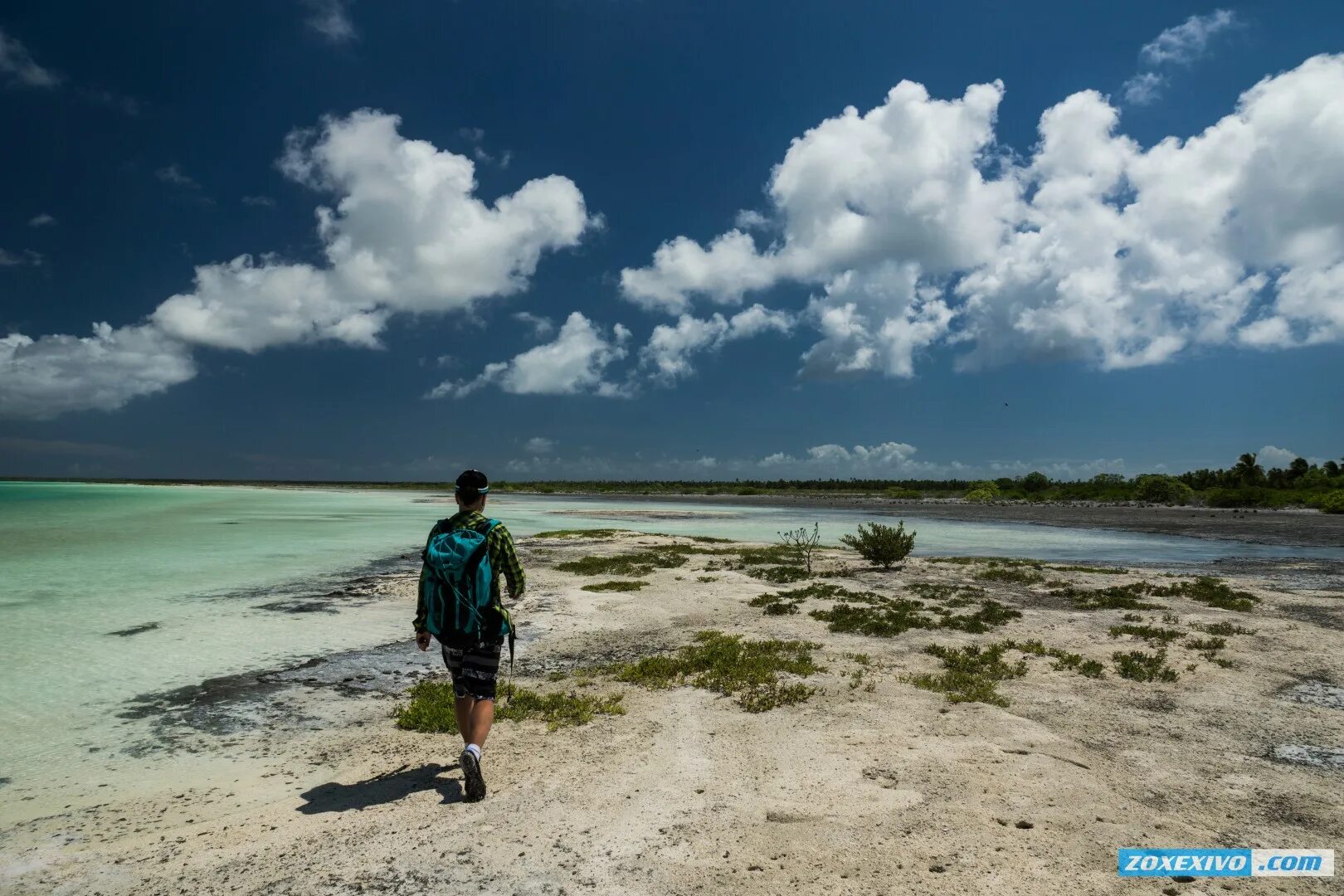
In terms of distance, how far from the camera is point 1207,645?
11555 mm

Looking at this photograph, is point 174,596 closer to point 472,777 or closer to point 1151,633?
point 472,777

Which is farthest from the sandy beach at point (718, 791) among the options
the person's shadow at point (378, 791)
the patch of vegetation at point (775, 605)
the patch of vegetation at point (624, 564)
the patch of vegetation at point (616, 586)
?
the patch of vegetation at point (624, 564)

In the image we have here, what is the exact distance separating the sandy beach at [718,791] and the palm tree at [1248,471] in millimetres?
119600

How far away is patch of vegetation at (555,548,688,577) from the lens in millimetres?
21984

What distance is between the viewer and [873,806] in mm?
5773

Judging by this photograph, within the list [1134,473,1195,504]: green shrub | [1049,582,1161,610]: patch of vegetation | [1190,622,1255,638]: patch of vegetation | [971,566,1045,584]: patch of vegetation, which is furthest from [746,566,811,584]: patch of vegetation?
[1134,473,1195,504]: green shrub

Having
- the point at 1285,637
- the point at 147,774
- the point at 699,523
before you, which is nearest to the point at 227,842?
the point at 147,774

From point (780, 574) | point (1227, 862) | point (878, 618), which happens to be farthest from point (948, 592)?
point (1227, 862)

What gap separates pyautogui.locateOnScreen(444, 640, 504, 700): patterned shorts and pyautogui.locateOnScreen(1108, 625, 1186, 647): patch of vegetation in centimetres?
1179

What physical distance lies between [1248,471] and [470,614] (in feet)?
442

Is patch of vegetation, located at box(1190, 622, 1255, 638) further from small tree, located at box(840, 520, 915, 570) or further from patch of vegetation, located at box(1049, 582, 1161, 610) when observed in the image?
small tree, located at box(840, 520, 915, 570)

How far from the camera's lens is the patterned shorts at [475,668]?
6059 millimetres

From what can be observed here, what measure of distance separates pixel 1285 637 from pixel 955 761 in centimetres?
1051

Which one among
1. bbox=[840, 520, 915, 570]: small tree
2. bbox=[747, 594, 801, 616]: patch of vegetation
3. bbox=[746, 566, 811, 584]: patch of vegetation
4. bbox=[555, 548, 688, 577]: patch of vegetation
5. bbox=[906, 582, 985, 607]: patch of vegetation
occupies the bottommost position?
Result: bbox=[555, 548, 688, 577]: patch of vegetation
